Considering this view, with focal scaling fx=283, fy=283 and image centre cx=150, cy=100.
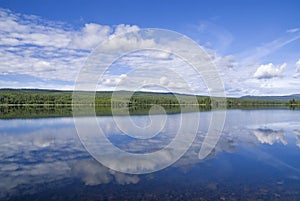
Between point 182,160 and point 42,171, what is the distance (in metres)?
6.50

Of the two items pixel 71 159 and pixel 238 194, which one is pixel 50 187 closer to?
pixel 71 159

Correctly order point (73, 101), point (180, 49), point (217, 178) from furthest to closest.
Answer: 1. point (73, 101)
2. point (180, 49)
3. point (217, 178)

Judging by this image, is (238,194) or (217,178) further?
(217,178)

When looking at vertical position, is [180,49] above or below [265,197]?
above

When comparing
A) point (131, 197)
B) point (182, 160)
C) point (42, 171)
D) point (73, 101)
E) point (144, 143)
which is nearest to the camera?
point (131, 197)

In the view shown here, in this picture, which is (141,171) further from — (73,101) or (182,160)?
(73,101)

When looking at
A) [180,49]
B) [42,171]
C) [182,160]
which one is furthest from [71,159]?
[180,49]

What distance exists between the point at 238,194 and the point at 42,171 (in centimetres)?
788

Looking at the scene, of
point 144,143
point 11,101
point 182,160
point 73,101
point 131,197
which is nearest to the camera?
point 131,197

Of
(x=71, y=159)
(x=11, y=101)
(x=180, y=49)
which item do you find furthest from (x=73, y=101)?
(x=71, y=159)

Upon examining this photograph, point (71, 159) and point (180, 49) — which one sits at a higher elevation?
point (180, 49)

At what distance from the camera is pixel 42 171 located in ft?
39.0

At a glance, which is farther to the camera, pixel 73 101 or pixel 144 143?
pixel 73 101

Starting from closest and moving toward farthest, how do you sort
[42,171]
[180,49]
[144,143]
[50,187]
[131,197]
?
[131,197] → [50,187] → [42,171] → [144,143] → [180,49]
